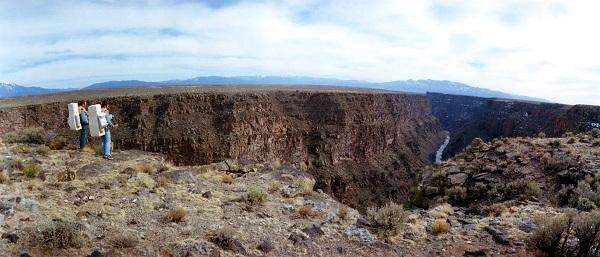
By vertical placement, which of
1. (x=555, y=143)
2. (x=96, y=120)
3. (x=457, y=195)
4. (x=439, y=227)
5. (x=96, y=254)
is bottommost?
(x=457, y=195)

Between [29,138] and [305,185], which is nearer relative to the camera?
[305,185]

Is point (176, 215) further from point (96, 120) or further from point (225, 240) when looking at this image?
point (96, 120)

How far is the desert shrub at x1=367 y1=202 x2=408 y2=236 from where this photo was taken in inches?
421

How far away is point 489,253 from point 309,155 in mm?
58992

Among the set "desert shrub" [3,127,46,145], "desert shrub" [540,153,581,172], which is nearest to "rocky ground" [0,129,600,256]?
"desert shrub" [3,127,46,145]

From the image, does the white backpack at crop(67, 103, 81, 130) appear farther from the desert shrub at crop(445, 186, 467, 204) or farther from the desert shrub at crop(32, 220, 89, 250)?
the desert shrub at crop(445, 186, 467, 204)

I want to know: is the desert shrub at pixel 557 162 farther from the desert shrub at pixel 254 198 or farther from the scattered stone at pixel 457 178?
the desert shrub at pixel 254 198

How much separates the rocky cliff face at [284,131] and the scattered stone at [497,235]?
140ft

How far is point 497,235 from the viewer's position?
35.6 ft

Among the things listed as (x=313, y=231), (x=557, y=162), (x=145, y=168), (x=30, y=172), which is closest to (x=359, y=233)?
(x=313, y=231)

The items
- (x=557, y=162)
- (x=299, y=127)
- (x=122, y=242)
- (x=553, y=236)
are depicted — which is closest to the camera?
(x=122, y=242)

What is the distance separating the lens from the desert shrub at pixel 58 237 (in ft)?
25.0

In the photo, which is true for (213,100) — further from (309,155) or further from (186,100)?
(309,155)

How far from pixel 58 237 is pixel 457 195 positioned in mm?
13709
